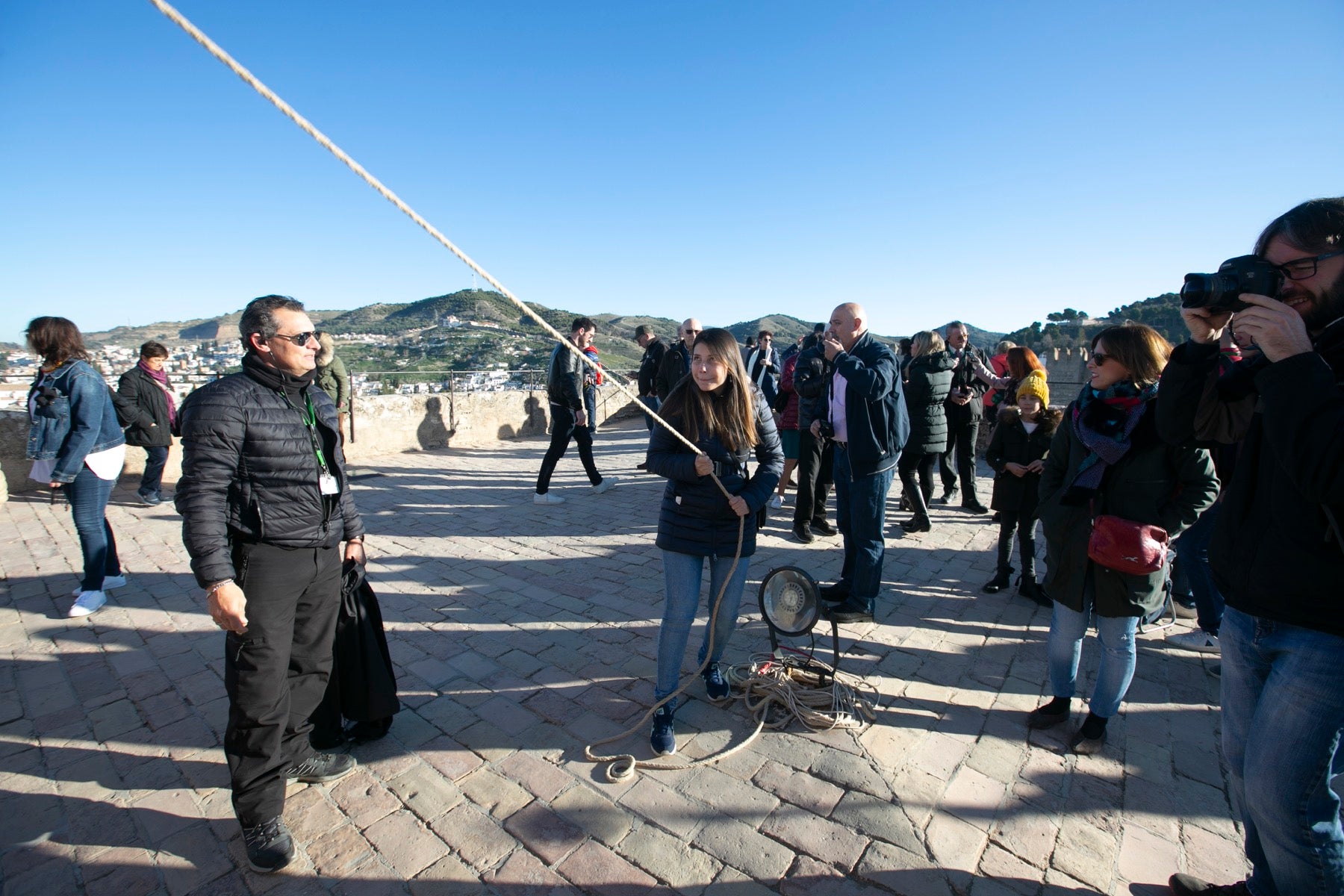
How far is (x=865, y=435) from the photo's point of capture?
424 centimetres

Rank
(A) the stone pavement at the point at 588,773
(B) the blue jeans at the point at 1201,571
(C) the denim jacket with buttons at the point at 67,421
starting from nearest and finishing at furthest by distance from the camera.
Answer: (A) the stone pavement at the point at 588,773 → (B) the blue jeans at the point at 1201,571 → (C) the denim jacket with buttons at the point at 67,421

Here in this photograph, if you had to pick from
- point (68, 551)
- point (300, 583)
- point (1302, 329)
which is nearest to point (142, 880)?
point (300, 583)

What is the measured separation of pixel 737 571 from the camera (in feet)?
10.3

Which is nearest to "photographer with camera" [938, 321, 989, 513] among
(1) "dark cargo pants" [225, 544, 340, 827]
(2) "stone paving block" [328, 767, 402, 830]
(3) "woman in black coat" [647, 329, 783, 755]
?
(3) "woman in black coat" [647, 329, 783, 755]

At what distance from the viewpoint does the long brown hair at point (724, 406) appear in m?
3.01

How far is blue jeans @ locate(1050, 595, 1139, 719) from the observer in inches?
113

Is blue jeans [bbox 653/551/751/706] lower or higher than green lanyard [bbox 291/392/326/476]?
lower

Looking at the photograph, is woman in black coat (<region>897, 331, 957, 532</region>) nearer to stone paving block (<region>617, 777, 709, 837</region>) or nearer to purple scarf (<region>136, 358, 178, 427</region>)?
stone paving block (<region>617, 777, 709, 837</region>)

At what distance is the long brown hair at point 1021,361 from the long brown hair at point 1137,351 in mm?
2650

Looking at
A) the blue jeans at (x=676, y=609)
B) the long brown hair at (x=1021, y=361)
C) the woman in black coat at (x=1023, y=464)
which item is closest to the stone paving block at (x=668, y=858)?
the blue jeans at (x=676, y=609)

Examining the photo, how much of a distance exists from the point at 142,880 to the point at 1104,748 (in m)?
4.13

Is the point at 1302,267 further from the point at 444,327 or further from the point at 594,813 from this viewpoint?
the point at 444,327

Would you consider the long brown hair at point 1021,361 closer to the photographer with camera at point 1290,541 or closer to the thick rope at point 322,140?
the photographer with camera at point 1290,541

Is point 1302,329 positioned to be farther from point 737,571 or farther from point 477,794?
point 477,794
